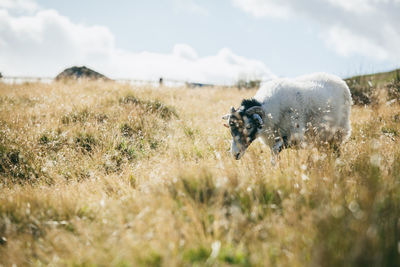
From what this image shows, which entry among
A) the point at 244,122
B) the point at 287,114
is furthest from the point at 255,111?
the point at 287,114

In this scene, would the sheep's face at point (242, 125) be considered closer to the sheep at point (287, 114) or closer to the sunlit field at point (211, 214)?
the sheep at point (287, 114)

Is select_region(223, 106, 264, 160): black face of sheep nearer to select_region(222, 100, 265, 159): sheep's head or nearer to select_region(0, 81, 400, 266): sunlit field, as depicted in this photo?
select_region(222, 100, 265, 159): sheep's head

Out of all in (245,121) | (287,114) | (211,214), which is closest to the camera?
(211,214)

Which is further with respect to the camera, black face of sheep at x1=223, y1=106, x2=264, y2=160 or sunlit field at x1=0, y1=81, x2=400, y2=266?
black face of sheep at x1=223, y1=106, x2=264, y2=160

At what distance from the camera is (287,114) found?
5.05 m

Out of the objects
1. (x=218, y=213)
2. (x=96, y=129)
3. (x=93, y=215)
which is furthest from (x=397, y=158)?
(x=96, y=129)

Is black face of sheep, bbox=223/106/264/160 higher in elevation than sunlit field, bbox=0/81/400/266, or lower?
higher

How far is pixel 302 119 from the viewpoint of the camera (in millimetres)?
5012

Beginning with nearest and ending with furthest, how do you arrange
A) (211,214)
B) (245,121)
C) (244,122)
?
(211,214) < (245,121) < (244,122)

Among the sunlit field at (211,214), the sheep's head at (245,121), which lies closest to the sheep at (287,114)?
the sheep's head at (245,121)

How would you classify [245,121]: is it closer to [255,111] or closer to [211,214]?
[255,111]

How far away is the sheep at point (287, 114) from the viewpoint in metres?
4.81

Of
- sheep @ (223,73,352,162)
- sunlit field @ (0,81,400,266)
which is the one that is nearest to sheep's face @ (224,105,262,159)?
sheep @ (223,73,352,162)

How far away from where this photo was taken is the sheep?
15.8 ft
